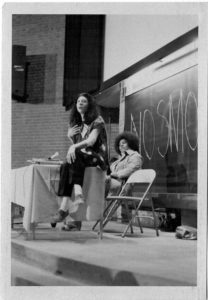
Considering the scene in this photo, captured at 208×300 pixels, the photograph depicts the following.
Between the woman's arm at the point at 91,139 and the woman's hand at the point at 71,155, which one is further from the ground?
the woman's arm at the point at 91,139

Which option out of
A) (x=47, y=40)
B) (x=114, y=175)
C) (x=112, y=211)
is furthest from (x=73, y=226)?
(x=47, y=40)

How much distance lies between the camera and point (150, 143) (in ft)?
14.3

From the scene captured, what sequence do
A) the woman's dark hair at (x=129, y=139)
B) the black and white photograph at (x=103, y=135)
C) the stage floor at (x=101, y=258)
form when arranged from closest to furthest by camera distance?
the stage floor at (x=101, y=258) < the black and white photograph at (x=103, y=135) < the woman's dark hair at (x=129, y=139)

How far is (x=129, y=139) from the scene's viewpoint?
14.3 feet

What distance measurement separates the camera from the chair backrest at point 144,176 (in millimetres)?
4273

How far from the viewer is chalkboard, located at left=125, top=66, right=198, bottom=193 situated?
4.29 m

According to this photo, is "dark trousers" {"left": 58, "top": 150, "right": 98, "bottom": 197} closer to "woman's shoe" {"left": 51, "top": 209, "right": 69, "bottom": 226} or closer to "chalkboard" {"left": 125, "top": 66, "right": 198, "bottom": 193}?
"woman's shoe" {"left": 51, "top": 209, "right": 69, "bottom": 226}

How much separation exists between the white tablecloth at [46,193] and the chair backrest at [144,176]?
0.29 meters

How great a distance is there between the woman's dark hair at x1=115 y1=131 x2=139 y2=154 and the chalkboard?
0.04 metres

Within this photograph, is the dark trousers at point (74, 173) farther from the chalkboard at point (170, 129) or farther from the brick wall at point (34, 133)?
the chalkboard at point (170, 129)

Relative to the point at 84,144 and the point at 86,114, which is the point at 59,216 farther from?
the point at 86,114

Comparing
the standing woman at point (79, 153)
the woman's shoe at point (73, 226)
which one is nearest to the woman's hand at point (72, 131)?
the standing woman at point (79, 153)

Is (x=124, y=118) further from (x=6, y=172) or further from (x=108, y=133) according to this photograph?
(x=6, y=172)

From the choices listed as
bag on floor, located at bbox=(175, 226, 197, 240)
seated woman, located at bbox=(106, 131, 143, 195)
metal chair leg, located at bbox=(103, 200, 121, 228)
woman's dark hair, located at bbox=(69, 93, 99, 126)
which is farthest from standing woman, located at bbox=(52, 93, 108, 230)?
bag on floor, located at bbox=(175, 226, 197, 240)
